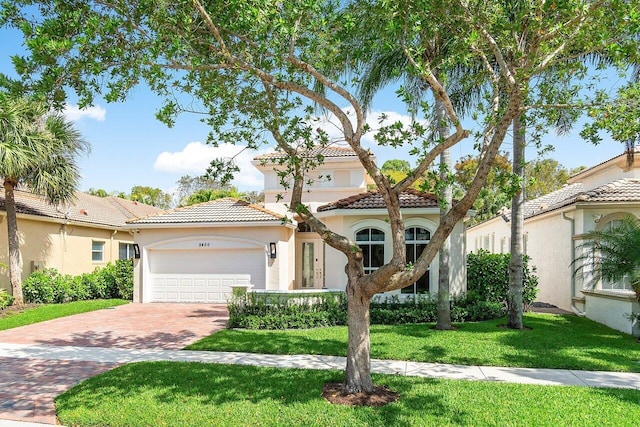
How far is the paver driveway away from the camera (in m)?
6.88

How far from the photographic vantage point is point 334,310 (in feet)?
43.7

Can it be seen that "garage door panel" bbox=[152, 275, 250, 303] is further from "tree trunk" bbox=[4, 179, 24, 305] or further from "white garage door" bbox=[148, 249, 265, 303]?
"tree trunk" bbox=[4, 179, 24, 305]

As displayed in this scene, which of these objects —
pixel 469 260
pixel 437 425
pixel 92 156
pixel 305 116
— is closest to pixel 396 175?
pixel 469 260

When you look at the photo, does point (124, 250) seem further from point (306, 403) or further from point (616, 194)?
point (616, 194)

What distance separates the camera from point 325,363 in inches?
345

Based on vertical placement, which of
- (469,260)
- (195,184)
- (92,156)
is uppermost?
(195,184)

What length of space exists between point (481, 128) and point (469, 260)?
28.7 ft

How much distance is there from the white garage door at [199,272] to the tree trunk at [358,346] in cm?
1151

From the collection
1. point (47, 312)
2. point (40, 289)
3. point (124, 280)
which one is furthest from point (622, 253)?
point (40, 289)

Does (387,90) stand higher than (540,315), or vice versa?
(387,90)

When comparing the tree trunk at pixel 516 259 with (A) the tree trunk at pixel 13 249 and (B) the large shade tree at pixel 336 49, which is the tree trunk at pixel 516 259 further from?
(A) the tree trunk at pixel 13 249

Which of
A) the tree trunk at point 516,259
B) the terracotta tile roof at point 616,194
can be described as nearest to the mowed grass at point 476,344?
the tree trunk at point 516,259

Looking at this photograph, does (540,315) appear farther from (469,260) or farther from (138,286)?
(138,286)

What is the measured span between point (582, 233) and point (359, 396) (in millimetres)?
11802
